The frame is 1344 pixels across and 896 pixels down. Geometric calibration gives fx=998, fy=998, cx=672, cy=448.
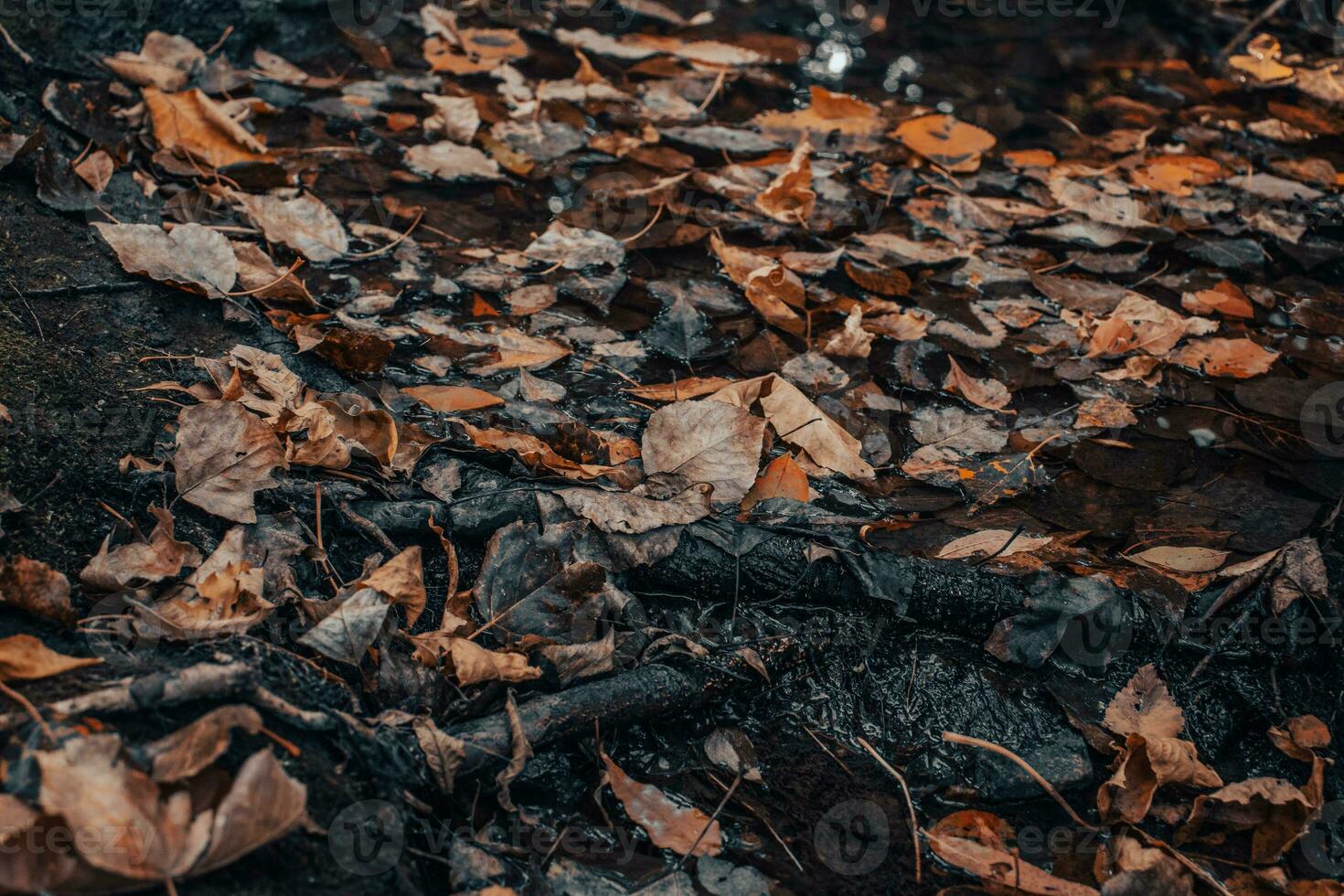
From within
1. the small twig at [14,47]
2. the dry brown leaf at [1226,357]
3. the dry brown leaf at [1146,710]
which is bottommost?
the dry brown leaf at [1146,710]

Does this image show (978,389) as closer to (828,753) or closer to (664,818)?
(828,753)

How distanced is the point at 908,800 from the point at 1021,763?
209 mm

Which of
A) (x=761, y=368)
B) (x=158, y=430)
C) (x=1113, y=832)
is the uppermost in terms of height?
(x=158, y=430)

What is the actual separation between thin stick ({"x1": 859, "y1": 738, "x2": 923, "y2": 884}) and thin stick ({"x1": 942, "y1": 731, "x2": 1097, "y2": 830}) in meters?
0.12

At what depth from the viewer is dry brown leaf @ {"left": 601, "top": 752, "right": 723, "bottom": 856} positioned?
1.51 m

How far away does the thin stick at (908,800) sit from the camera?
154 cm

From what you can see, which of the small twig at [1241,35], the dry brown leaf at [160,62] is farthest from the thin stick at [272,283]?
the small twig at [1241,35]

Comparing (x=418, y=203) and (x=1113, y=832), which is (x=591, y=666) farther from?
(x=418, y=203)

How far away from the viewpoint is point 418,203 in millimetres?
3082

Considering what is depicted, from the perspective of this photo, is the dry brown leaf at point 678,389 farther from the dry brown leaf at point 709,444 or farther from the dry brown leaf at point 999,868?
the dry brown leaf at point 999,868

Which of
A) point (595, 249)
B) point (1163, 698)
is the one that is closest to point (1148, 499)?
point (1163, 698)

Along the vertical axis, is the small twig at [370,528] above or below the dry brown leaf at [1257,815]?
above

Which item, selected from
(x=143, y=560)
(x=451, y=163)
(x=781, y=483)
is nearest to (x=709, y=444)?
(x=781, y=483)

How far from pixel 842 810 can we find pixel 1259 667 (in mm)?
895
